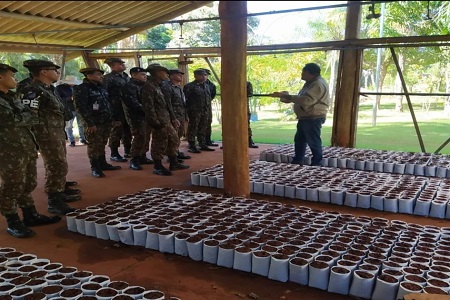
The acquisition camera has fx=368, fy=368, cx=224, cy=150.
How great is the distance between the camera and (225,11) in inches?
159

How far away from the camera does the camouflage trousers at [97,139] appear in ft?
18.1

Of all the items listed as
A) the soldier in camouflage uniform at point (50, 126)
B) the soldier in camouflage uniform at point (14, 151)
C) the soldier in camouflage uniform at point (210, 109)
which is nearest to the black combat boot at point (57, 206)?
the soldier in camouflage uniform at point (50, 126)

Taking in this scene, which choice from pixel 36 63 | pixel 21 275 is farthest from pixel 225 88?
pixel 21 275

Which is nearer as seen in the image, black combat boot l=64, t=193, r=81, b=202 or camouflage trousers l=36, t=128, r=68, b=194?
camouflage trousers l=36, t=128, r=68, b=194

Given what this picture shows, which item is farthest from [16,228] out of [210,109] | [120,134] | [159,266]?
[210,109]

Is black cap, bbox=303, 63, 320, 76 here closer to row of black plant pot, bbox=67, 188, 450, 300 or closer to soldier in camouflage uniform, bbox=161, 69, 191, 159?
row of black plant pot, bbox=67, 188, 450, 300

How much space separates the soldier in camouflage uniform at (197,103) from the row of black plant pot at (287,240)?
145 inches

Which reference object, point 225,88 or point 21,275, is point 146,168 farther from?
point 21,275

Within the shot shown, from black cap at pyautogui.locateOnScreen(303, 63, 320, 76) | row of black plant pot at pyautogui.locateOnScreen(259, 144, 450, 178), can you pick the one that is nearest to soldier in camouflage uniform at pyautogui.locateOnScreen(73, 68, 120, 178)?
row of black plant pot at pyautogui.locateOnScreen(259, 144, 450, 178)

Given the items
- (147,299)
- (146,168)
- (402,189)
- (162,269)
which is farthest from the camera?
(146,168)

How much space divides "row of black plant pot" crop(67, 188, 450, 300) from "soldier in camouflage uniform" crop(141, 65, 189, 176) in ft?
5.46

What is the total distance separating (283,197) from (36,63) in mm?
3197

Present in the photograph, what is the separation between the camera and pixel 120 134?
6.91m

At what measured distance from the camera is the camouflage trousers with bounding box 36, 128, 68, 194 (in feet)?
12.8
